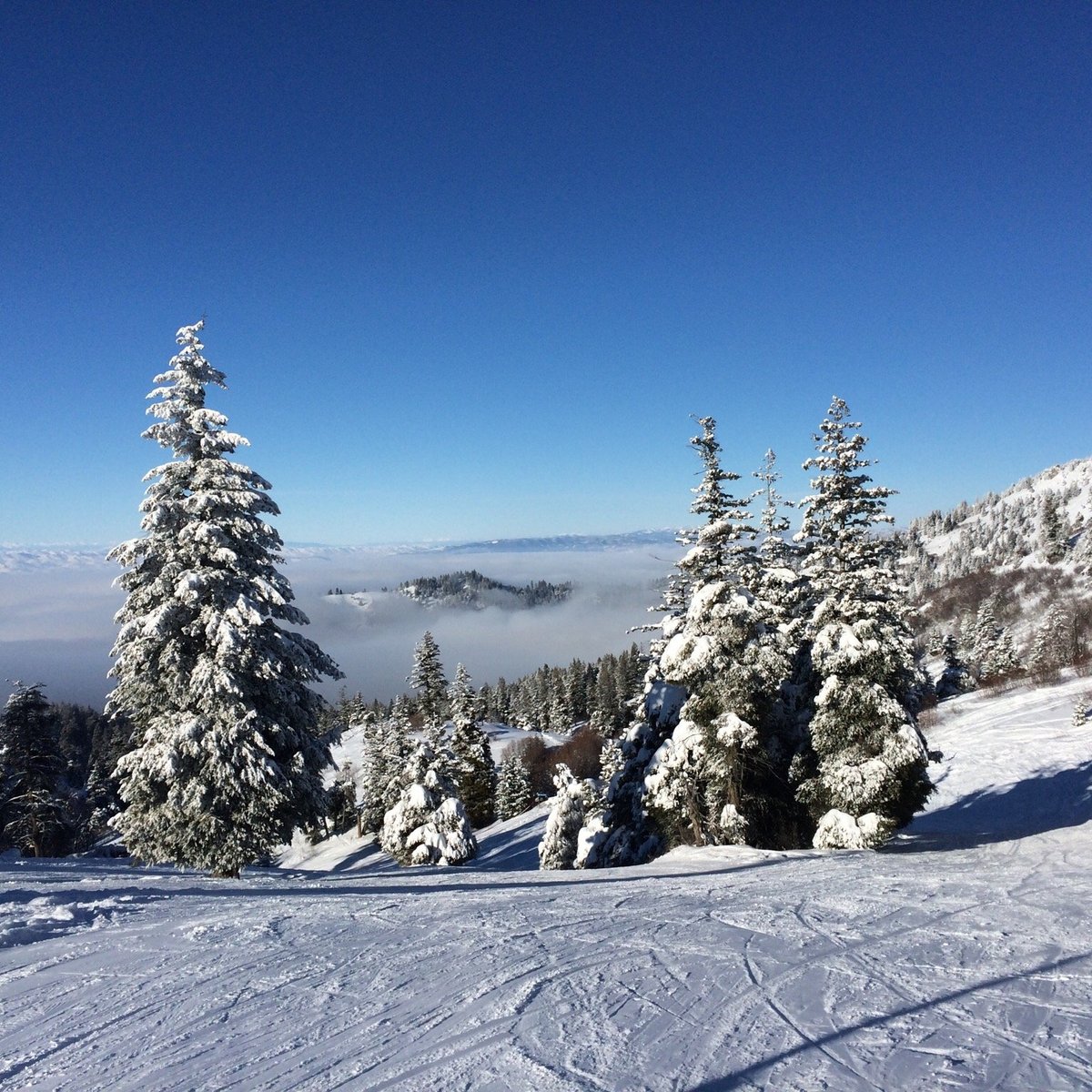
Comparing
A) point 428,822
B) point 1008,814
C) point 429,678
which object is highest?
point 429,678

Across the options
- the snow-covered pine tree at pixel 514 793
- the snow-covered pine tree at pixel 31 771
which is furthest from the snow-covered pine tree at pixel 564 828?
the snow-covered pine tree at pixel 514 793

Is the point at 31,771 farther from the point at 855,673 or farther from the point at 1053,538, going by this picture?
the point at 1053,538

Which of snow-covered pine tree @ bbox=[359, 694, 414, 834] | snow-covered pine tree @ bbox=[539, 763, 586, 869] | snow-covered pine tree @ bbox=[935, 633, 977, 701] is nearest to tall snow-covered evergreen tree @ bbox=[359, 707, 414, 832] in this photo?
snow-covered pine tree @ bbox=[359, 694, 414, 834]

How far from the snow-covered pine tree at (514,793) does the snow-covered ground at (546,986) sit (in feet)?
171

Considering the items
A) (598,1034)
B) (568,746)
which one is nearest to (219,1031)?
(598,1034)

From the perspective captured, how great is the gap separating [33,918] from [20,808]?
3309 cm

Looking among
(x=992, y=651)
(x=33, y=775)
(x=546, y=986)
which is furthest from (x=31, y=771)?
(x=992, y=651)

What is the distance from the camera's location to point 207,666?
14.3 meters

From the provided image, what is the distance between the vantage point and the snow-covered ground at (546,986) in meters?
4.36

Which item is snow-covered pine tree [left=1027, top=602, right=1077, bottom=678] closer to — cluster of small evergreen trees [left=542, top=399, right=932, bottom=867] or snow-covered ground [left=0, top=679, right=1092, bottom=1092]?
cluster of small evergreen trees [left=542, top=399, right=932, bottom=867]

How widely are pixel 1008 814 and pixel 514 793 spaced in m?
40.3

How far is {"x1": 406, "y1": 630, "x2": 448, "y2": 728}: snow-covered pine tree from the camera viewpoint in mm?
63125

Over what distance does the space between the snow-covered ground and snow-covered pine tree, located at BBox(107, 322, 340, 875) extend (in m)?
3.68

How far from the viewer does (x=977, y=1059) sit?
15.0ft
